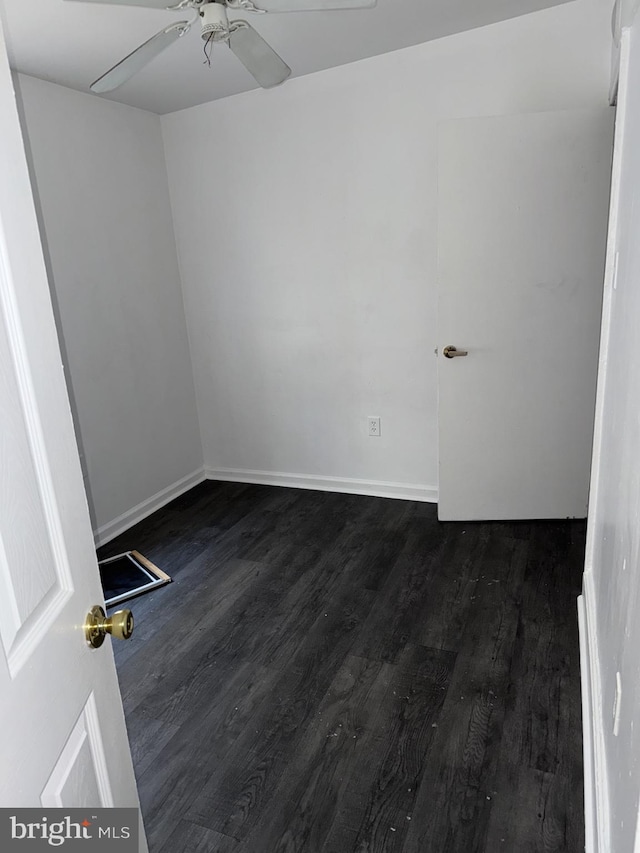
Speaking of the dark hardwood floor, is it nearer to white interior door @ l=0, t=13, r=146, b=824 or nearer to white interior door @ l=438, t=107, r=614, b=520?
white interior door @ l=438, t=107, r=614, b=520

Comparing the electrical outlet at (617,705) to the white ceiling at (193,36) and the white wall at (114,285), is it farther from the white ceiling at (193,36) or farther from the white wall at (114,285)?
the white wall at (114,285)

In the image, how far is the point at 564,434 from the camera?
284 cm

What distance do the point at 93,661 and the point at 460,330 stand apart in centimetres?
236

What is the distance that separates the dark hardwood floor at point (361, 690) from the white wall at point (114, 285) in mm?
631

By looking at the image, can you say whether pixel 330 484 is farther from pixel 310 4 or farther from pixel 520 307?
pixel 310 4

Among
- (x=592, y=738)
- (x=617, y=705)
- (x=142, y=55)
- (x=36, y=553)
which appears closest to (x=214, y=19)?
(x=142, y=55)

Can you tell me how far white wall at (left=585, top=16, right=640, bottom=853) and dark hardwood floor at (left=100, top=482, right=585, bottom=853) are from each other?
0.25 metres

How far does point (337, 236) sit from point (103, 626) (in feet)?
8.97

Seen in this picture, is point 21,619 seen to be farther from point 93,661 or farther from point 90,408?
point 90,408

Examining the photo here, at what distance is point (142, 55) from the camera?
1.78 meters

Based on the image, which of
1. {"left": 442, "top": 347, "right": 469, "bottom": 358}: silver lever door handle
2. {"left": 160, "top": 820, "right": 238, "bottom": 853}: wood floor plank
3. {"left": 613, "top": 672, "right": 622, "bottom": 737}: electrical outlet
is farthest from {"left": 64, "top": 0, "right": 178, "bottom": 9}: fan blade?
{"left": 160, "top": 820, "right": 238, "bottom": 853}: wood floor plank

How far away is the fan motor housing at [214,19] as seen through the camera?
61.4 inches

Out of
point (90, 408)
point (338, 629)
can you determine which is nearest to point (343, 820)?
point (338, 629)

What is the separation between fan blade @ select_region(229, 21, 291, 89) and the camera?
169 cm
